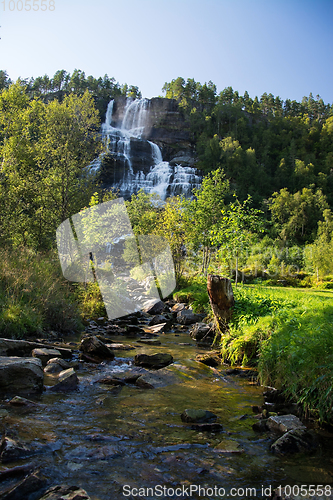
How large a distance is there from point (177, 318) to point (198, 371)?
812 cm

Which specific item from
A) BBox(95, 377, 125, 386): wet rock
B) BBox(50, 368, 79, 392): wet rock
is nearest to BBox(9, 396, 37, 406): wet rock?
BBox(50, 368, 79, 392): wet rock

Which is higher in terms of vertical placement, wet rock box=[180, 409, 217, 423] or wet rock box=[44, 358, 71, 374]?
wet rock box=[180, 409, 217, 423]

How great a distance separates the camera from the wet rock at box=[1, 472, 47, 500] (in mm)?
2550

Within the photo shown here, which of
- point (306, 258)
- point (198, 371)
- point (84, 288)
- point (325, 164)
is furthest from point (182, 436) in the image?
point (325, 164)

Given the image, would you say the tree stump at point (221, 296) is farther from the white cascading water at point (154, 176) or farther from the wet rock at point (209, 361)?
the white cascading water at point (154, 176)

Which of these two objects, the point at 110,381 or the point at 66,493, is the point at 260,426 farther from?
the point at 110,381

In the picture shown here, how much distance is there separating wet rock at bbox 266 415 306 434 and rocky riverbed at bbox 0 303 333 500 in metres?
0.01

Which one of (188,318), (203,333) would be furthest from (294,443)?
(188,318)

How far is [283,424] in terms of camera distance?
13.6 feet

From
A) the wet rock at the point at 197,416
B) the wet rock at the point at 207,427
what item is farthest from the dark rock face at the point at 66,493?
the wet rock at the point at 197,416

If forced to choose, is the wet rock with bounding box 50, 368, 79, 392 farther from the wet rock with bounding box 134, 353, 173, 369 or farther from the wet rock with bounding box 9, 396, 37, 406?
the wet rock with bounding box 134, 353, 173, 369

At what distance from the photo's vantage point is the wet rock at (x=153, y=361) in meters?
7.47

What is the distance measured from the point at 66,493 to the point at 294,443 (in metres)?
2.70

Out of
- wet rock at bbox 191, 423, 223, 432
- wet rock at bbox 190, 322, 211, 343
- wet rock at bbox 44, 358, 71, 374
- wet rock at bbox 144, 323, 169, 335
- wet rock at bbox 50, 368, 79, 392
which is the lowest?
wet rock at bbox 144, 323, 169, 335
